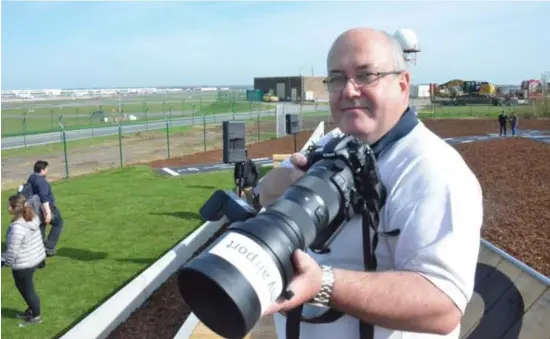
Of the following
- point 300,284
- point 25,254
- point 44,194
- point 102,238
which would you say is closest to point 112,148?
point 102,238

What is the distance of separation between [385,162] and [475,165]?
13.7m

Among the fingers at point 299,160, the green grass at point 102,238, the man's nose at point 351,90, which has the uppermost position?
the man's nose at point 351,90

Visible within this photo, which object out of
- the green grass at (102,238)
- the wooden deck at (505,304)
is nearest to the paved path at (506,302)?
the wooden deck at (505,304)

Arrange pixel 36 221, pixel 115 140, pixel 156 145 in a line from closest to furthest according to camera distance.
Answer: pixel 36 221
pixel 156 145
pixel 115 140

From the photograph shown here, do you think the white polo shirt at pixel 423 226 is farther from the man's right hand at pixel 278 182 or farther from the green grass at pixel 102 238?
the green grass at pixel 102 238

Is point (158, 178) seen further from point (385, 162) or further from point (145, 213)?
point (385, 162)

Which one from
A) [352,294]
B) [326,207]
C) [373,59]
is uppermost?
[373,59]

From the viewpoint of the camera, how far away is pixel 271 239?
123 cm

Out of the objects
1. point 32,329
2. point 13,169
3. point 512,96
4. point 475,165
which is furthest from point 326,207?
point 512,96

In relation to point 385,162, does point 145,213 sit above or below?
below

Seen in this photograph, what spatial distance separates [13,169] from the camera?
22.9m

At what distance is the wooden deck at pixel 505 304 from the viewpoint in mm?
3896

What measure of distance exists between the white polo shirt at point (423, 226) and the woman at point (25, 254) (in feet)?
18.6

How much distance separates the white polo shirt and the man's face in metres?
0.09
